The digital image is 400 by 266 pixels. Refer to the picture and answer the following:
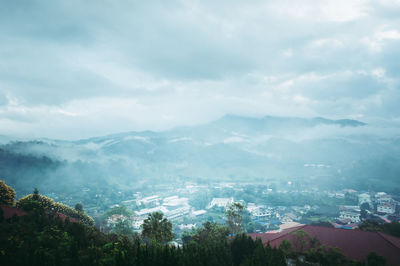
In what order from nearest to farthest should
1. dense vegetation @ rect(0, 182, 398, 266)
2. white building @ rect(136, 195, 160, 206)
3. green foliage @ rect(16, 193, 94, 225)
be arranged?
dense vegetation @ rect(0, 182, 398, 266) < green foliage @ rect(16, 193, 94, 225) < white building @ rect(136, 195, 160, 206)

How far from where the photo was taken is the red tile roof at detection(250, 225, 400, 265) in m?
18.2

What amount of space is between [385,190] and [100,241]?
137m

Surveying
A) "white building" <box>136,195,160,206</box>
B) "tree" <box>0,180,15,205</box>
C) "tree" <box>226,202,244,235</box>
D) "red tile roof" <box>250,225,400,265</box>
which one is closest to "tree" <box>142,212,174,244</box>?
"tree" <box>226,202,244,235</box>

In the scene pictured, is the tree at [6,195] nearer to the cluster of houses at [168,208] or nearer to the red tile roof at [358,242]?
the red tile roof at [358,242]

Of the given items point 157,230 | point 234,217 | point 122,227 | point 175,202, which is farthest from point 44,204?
point 175,202

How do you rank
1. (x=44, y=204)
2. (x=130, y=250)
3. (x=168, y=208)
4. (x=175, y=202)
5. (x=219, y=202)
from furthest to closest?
(x=175, y=202) < (x=219, y=202) < (x=168, y=208) < (x=44, y=204) < (x=130, y=250)

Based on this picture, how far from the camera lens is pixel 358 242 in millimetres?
19750

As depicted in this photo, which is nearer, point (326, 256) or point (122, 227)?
point (326, 256)

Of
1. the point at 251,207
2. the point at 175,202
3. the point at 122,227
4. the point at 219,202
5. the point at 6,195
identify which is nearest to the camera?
the point at 6,195

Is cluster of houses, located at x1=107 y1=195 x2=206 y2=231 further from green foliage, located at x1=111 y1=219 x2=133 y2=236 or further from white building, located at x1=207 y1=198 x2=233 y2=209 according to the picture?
green foliage, located at x1=111 y1=219 x2=133 y2=236

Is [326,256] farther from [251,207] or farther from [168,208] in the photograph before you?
[168,208]

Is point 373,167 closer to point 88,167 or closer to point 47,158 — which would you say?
point 88,167

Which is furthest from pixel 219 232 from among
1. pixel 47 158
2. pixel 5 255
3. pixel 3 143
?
pixel 3 143

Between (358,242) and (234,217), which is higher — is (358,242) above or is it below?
below
